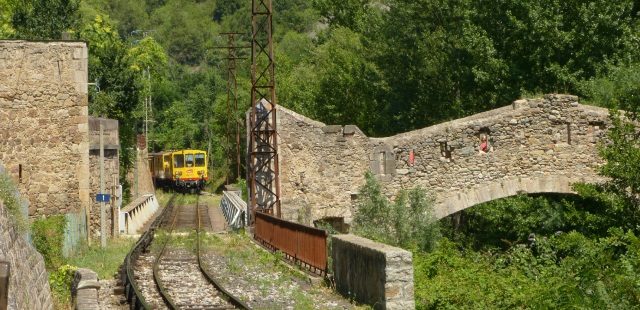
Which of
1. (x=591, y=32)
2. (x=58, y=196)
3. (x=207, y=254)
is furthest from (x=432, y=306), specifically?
(x=591, y=32)

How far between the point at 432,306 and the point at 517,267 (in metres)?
2.97

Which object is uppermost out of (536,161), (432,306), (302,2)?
(302,2)

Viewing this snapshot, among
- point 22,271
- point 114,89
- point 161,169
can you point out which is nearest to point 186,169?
point 161,169

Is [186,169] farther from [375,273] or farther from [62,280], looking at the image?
[375,273]

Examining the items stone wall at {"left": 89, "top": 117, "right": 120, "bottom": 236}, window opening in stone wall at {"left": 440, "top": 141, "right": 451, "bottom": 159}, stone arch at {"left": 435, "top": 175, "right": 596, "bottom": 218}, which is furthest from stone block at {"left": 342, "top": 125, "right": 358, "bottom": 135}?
stone wall at {"left": 89, "top": 117, "right": 120, "bottom": 236}

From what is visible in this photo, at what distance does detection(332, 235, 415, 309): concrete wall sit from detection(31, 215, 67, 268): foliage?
632 centimetres

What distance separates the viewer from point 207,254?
2027cm

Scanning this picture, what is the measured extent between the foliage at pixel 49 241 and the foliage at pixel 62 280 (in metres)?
1.33

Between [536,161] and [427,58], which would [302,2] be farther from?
[536,161]

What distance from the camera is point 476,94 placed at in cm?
3391

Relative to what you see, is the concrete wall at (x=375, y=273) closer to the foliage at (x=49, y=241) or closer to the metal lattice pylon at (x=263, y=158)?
the foliage at (x=49, y=241)

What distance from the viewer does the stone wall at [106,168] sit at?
2386cm

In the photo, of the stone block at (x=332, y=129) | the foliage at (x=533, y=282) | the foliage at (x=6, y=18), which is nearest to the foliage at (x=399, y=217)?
the stone block at (x=332, y=129)

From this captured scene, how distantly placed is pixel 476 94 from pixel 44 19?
19.8 metres
